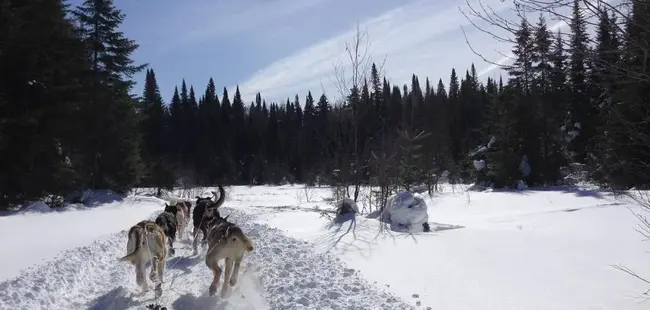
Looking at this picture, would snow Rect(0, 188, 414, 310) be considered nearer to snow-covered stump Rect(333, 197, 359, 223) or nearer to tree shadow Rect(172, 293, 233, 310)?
tree shadow Rect(172, 293, 233, 310)

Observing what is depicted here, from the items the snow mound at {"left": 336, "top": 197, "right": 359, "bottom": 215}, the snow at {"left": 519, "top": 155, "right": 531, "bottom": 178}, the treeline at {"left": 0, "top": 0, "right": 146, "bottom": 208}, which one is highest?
the treeline at {"left": 0, "top": 0, "right": 146, "bottom": 208}

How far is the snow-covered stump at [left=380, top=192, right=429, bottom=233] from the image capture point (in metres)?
12.3

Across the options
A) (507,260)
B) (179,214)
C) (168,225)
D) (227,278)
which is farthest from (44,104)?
(507,260)

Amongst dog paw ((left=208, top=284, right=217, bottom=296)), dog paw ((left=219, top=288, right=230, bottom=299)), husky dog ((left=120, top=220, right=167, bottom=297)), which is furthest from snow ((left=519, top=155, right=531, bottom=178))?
husky dog ((left=120, top=220, right=167, bottom=297))

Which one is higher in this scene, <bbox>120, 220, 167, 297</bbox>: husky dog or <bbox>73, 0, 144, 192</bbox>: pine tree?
<bbox>73, 0, 144, 192</bbox>: pine tree

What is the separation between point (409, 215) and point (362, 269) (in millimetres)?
5078

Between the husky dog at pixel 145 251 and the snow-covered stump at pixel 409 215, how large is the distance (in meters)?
6.99

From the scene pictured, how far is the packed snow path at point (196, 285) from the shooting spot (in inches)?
229

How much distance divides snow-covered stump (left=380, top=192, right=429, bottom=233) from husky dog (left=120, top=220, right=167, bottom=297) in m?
6.99

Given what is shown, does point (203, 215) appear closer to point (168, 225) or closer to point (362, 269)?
point (168, 225)

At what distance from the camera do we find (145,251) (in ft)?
20.2

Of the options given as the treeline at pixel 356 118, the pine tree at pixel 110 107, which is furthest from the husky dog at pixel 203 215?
the pine tree at pixel 110 107

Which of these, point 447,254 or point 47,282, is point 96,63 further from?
point 447,254

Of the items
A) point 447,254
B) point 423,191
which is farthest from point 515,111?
point 447,254
